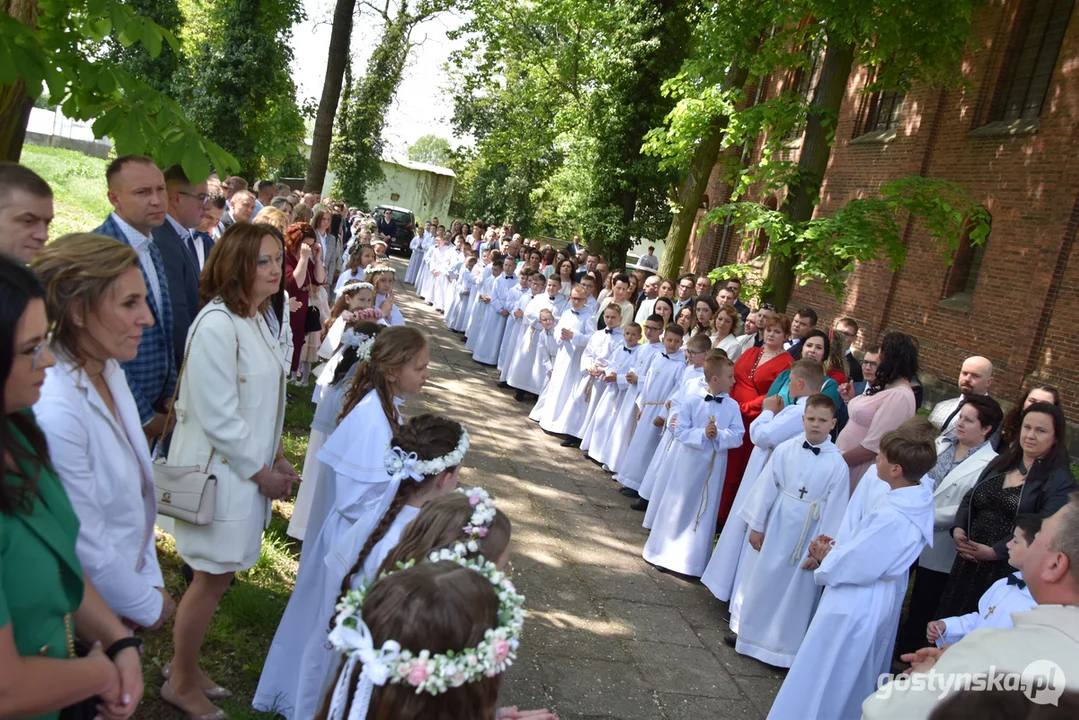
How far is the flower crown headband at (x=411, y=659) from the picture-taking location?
6.02ft

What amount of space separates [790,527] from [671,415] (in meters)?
2.15

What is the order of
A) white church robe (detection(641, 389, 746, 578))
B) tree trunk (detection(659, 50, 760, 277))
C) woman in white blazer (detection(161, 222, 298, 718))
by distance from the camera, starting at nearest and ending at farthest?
woman in white blazer (detection(161, 222, 298, 718)) → white church robe (detection(641, 389, 746, 578)) → tree trunk (detection(659, 50, 760, 277))

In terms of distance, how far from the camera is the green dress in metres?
1.75

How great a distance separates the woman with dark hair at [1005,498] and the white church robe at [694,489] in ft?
6.67

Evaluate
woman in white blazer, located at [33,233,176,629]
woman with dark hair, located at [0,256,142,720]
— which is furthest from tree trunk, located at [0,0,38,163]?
woman with dark hair, located at [0,256,142,720]

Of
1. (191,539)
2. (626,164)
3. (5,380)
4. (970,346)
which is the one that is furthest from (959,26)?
(5,380)

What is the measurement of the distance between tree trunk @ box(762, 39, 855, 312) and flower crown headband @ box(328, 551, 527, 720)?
1027 cm

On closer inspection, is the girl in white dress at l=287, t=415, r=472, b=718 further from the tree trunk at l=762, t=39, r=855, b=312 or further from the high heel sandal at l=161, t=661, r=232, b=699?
the tree trunk at l=762, t=39, r=855, b=312

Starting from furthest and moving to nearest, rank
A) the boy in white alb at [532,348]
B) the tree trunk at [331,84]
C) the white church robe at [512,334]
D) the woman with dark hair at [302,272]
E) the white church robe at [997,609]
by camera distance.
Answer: the tree trunk at [331,84] → the white church robe at [512,334] → the boy in white alb at [532,348] → the woman with dark hair at [302,272] → the white church robe at [997,609]

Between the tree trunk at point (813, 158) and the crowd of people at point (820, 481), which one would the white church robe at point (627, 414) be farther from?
the tree trunk at point (813, 158)

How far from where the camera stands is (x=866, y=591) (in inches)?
172

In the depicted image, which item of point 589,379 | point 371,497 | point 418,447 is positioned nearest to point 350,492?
point 371,497

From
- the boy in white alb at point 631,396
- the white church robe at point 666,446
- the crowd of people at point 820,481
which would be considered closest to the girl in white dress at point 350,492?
the crowd of people at point 820,481

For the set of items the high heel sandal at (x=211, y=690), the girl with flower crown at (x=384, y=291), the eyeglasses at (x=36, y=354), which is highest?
the eyeglasses at (x=36, y=354)
